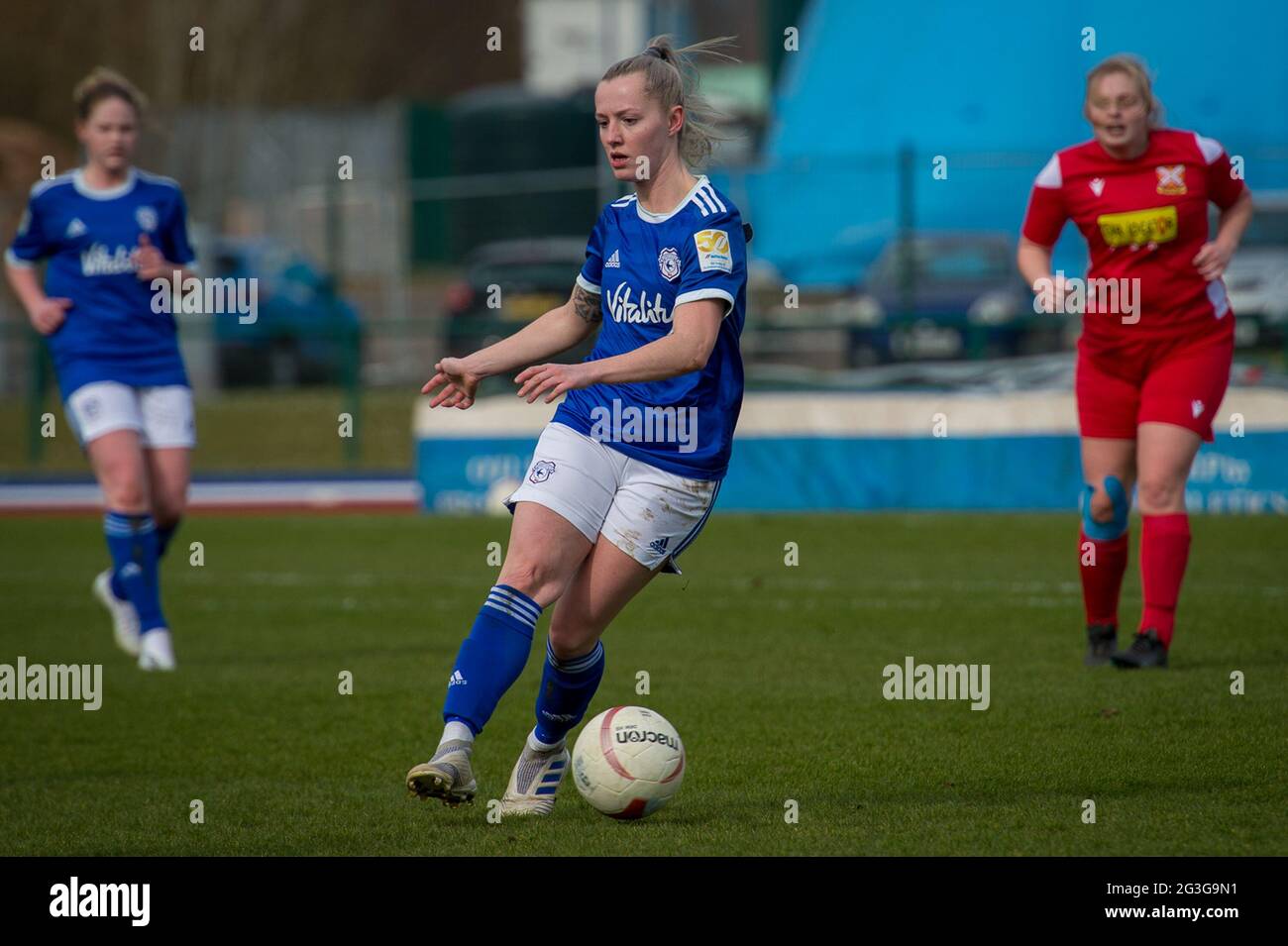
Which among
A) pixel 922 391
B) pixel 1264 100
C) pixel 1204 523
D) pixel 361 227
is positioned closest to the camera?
pixel 1204 523

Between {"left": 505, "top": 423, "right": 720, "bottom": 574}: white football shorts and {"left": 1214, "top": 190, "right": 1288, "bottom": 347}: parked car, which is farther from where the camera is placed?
{"left": 1214, "top": 190, "right": 1288, "bottom": 347}: parked car

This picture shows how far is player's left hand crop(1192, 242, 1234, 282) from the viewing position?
Result: 7320mm

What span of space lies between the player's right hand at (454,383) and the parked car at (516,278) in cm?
1471

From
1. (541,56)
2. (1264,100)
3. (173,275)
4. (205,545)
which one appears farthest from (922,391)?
(541,56)

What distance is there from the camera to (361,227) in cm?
2631

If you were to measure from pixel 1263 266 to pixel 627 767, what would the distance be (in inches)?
581

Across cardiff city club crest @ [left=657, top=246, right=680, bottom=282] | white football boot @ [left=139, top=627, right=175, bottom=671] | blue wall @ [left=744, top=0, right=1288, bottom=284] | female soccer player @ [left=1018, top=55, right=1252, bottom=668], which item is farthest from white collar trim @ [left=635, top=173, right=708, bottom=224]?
blue wall @ [left=744, top=0, right=1288, bottom=284]

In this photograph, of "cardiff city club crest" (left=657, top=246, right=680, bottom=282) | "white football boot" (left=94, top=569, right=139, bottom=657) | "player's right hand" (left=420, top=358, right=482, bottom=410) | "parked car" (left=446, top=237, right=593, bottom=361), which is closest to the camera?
"player's right hand" (left=420, top=358, right=482, bottom=410)

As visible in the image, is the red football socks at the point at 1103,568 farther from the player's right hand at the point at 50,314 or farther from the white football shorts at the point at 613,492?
the player's right hand at the point at 50,314

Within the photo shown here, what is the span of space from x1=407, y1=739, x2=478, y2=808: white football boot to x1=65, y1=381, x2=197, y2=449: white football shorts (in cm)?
386

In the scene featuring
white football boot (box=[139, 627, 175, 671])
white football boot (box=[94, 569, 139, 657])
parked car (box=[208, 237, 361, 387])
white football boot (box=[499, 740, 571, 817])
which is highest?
parked car (box=[208, 237, 361, 387])

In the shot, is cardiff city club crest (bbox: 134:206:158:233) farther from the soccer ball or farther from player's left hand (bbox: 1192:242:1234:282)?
player's left hand (bbox: 1192:242:1234:282)
